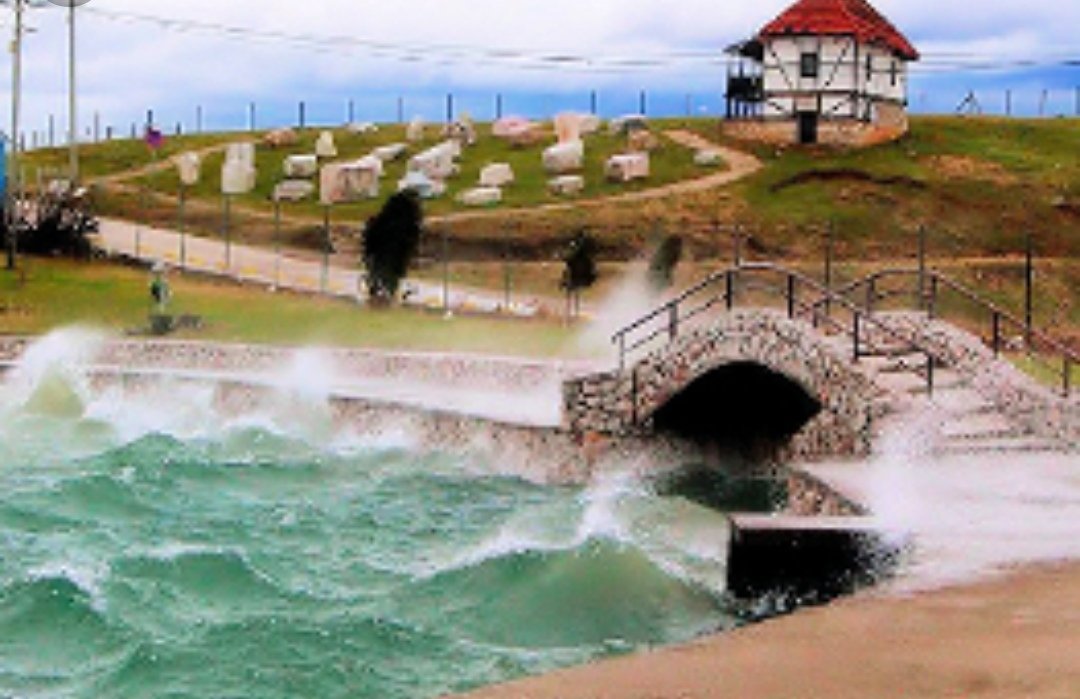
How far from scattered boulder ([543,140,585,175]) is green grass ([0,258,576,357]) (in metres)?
23.4

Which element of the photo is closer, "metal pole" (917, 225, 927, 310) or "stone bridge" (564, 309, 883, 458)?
"stone bridge" (564, 309, 883, 458)

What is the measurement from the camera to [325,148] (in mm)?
85000

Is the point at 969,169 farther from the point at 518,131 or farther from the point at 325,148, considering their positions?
the point at 325,148

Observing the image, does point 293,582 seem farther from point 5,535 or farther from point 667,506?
point 667,506

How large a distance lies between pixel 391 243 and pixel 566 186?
23098 millimetres

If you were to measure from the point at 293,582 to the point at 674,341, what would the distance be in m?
8.72

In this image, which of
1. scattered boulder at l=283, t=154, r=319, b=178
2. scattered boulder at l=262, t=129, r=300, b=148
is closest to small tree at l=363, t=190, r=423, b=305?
scattered boulder at l=283, t=154, r=319, b=178

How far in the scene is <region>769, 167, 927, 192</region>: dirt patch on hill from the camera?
7438 cm

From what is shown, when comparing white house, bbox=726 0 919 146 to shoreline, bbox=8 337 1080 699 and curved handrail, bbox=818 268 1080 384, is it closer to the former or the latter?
curved handrail, bbox=818 268 1080 384

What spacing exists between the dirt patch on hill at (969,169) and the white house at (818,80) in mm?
3923

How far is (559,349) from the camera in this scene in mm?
43531

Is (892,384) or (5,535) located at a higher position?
(892,384)

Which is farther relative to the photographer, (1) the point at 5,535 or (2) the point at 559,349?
(2) the point at 559,349

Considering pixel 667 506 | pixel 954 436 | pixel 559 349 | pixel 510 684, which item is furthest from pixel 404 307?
pixel 510 684
